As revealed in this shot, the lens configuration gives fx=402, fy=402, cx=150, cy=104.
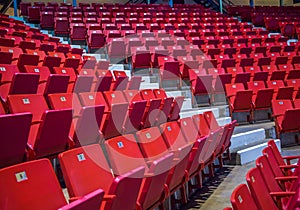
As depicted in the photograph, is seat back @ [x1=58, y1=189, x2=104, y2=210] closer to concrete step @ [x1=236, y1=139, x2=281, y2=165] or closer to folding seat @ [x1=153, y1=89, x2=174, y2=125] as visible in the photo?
folding seat @ [x1=153, y1=89, x2=174, y2=125]

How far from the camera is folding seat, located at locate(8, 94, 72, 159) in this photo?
1195mm

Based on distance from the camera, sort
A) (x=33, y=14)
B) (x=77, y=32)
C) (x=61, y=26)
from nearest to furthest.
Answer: (x=77, y=32) → (x=61, y=26) → (x=33, y=14)

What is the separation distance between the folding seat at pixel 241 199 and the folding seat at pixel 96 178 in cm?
20

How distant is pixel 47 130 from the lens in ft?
3.99

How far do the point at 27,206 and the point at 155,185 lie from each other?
36 centimetres

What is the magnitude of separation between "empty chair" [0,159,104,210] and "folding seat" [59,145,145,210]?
0.06 metres

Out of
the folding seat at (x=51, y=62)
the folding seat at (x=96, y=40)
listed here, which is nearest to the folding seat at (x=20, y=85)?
the folding seat at (x=51, y=62)

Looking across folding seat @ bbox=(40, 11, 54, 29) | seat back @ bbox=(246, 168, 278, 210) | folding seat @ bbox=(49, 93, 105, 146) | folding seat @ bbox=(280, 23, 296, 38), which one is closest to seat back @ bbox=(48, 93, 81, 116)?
folding seat @ bbox=(49, 93, 105, 146)

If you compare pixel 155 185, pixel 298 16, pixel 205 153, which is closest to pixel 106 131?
pixel 205 153

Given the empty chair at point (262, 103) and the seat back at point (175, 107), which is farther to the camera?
the empty chair at point (262, 103)

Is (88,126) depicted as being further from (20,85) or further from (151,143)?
(20,85)

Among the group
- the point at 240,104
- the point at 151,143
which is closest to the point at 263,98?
the point at 240,104

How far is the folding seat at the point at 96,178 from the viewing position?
0.76m

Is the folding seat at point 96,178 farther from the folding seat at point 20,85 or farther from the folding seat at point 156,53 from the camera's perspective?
the folding seat at point 156,53
